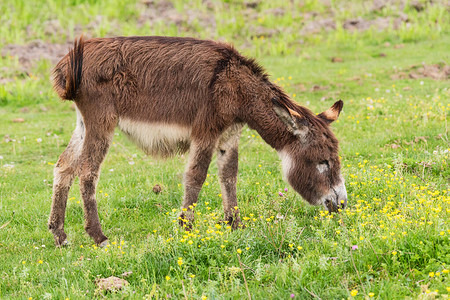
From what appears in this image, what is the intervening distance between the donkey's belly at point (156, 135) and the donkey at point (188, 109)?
0.4 inches

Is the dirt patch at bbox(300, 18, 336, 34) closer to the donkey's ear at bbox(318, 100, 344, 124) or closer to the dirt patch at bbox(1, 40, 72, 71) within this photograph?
the dirt patch at bbox(1, 40, 72, 71)

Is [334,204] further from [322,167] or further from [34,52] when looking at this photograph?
[34,52]

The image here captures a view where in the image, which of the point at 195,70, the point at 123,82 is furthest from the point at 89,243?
the point at 195,70

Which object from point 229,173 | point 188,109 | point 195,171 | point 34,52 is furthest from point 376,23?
point 195,171

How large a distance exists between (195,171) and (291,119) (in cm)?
109

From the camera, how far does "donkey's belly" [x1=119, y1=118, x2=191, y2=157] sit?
5137 mm

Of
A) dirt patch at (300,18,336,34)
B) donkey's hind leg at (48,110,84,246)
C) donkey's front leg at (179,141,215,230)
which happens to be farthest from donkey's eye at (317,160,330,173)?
dirt patch at (300,18,336,34)

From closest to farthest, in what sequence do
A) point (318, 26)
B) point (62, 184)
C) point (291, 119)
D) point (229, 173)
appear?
point (291, 119) < point (62, 184) < point (229, 173) < point (318, 26)

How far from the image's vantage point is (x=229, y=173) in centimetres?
550

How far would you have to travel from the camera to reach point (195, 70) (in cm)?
505

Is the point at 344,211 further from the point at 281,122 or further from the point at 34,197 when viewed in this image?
the point at 34,197

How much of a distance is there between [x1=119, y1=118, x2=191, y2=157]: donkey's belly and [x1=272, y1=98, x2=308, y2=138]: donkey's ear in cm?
91

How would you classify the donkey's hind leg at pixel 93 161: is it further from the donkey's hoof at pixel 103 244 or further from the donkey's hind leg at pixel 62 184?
the donkey's hind leg at pixel 62 184

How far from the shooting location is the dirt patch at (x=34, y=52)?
13916 millimetres
